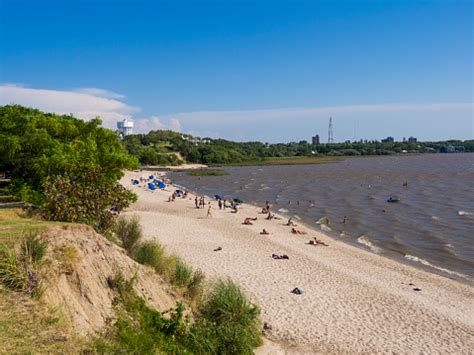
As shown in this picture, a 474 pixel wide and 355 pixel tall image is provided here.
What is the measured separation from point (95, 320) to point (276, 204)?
136 feet

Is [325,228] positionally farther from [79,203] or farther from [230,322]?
[230,322]

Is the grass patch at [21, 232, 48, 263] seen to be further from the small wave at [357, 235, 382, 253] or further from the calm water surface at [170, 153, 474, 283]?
the small wave at [357, 235, 382, 253]

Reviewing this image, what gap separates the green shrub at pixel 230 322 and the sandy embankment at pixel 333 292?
6.64 feet

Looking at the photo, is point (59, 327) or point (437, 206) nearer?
point (59, 327)

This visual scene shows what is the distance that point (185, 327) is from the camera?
34.1 feet

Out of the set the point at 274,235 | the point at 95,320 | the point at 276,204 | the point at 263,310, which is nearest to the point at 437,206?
the point at 276,204

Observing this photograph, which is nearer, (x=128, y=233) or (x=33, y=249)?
(x=33, y=249)

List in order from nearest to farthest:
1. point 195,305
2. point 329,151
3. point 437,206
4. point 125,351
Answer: point 125,351, point 195,305, point 437,206, point 329,151

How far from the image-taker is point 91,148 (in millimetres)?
23828

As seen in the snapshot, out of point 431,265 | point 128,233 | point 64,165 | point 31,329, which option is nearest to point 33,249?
point 31,329

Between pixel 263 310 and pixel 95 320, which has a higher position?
pixel 95 320

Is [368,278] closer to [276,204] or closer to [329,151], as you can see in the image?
[276,204]

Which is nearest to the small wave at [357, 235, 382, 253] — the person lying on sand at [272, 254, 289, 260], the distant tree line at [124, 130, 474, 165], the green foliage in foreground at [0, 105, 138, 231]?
the person lying on sand at [272, 254, 289, 260]

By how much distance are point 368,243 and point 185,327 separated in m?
23.4
